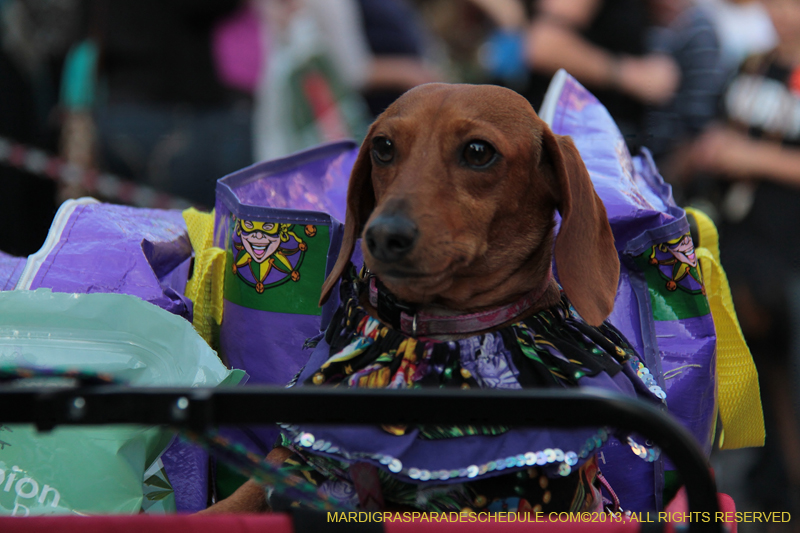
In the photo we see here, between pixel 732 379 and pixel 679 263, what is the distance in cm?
34

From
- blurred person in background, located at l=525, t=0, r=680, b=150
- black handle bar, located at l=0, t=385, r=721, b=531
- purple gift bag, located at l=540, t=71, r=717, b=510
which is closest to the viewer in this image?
black handle bar, located at l=0, t=385, r=721, b=531

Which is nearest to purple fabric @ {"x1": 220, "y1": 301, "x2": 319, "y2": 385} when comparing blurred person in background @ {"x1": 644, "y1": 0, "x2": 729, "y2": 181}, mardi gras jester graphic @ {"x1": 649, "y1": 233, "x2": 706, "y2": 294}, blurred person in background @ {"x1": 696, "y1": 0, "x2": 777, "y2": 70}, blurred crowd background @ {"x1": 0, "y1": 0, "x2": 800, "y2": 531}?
mardi gras jester graphic @ {"x1": 649, "y1": 233, "x2": 706, "y2": 294}

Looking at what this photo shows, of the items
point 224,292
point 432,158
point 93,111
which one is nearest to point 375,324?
point 432,158

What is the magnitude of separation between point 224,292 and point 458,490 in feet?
2.61

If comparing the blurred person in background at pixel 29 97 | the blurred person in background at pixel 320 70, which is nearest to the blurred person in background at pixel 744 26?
the blurred person in background at pixel 320 70

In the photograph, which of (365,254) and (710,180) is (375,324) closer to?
(365,254)

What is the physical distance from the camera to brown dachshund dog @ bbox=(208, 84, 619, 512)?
141 centimetres

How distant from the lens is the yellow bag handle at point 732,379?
1.91 m

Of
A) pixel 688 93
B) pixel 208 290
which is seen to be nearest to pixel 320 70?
pixel 688 93

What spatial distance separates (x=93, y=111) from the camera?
3914 mm

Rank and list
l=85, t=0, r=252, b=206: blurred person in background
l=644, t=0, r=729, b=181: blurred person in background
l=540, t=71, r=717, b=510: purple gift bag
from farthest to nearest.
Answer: l=85, t=0, r=252, b=206: blurred person in background < l=644, t=0, r=729, b=181: blurred person in background < l=540, t=71, r=717, b=510: purple gift bag

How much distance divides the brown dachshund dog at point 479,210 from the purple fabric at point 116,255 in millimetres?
524

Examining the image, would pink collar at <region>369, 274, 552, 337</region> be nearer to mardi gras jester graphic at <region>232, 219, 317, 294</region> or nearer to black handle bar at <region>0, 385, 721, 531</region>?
mardi gras jester graphic at <region>232, 219, 317, 294</region>

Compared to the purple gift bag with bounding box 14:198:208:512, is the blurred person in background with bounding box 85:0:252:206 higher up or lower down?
lower down
